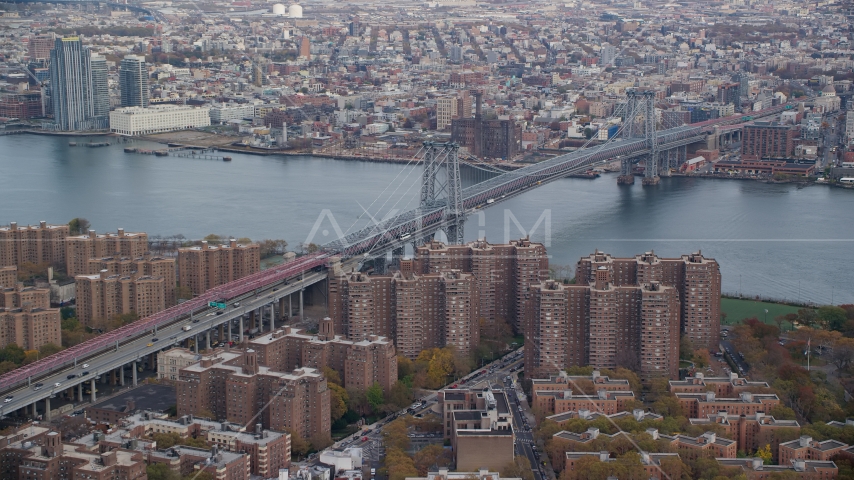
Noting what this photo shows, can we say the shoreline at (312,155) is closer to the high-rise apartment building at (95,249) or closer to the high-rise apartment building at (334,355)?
the high-rise apartment building at (95,249)

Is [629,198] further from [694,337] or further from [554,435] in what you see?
[554,435]

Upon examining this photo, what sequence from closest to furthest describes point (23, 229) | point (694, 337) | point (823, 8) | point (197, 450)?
point (197, 450)
point (694, 337)
point (23, 229)
point (823, 8)

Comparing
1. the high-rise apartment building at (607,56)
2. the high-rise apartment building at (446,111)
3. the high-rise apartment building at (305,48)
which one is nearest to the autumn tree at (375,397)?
the high-rise apartment building at (446,111)

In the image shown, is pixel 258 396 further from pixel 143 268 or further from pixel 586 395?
pixel 143 268

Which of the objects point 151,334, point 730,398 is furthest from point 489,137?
point 730,398

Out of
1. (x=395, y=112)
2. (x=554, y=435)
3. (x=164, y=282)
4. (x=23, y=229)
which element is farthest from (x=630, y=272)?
(x=395, y=112)
